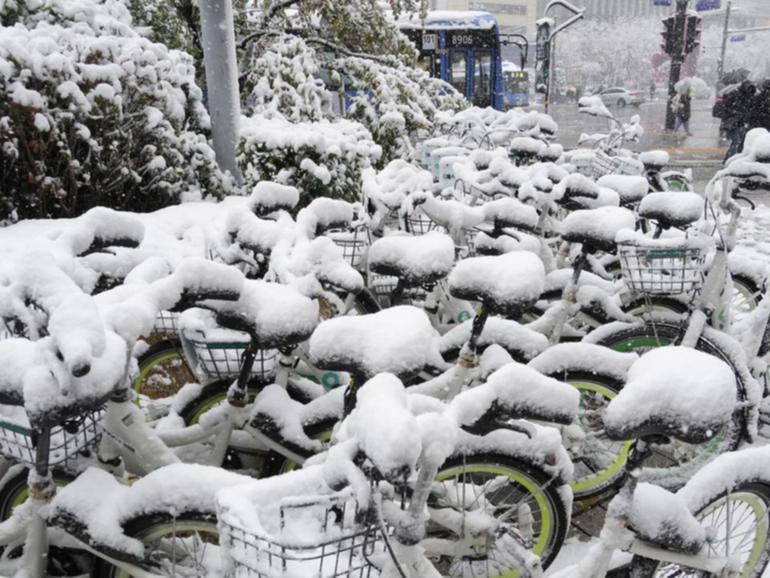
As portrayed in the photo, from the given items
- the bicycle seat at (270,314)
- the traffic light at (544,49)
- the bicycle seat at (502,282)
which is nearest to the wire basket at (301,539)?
the bicycle seat at (270,314)

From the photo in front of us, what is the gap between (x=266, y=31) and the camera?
283 inches

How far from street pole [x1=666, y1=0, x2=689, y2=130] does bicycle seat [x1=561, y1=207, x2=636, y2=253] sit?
16.3m

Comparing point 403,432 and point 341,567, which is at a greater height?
point 403,432

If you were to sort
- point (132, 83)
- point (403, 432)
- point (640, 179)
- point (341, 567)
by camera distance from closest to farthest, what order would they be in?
point (403, 432), point (341, 567), point (640, 179), point (132, 83)

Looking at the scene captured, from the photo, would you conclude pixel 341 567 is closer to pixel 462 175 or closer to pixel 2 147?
pixel 462 175

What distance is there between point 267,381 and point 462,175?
74.3 inches

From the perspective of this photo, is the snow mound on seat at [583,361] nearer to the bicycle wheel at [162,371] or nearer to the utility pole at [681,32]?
the bicycle wheel at [162,371]

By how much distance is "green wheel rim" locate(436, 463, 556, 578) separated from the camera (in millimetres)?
2029

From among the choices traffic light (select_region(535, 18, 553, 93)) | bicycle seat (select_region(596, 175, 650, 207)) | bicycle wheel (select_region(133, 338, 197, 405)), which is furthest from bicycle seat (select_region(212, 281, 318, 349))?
traffic light (select_region(535, 18, 553, 93))

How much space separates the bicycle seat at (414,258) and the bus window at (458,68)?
13.1 m

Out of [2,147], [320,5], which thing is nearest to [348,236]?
[2,147]

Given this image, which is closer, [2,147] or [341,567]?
[341,567]

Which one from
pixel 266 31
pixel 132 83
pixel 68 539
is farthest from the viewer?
pixel 266 31

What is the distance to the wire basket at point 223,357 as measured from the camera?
2.23 meters
